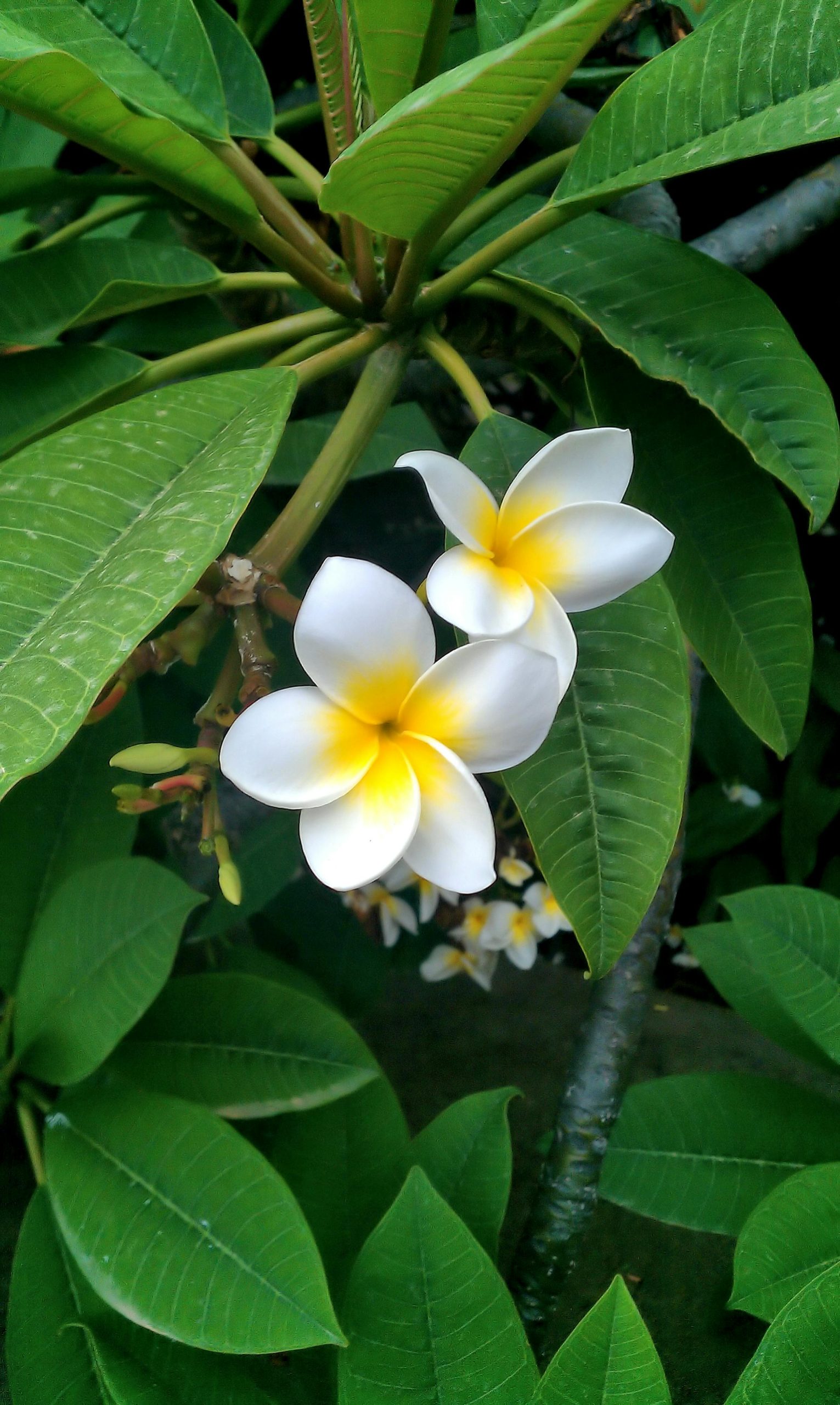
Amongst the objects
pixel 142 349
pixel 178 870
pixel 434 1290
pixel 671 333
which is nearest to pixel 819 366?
pixel 671 333

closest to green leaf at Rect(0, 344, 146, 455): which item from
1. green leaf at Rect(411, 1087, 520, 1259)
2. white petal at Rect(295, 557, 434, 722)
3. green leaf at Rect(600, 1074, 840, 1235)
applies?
white petal at Rect(295, 557, 434, 722)

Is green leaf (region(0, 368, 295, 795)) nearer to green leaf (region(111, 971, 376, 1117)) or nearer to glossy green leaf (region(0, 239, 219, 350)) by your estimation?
glossy green leaf (region(0, 239, 219, 350))

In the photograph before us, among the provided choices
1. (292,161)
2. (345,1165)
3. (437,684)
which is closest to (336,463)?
(437,684)

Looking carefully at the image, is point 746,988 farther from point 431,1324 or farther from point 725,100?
point 725,100

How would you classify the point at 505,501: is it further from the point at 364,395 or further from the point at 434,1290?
the point at 434,1290

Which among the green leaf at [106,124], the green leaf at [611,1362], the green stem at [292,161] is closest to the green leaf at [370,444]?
the green stem at [292,161]

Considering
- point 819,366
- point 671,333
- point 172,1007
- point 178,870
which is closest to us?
point 671,333
